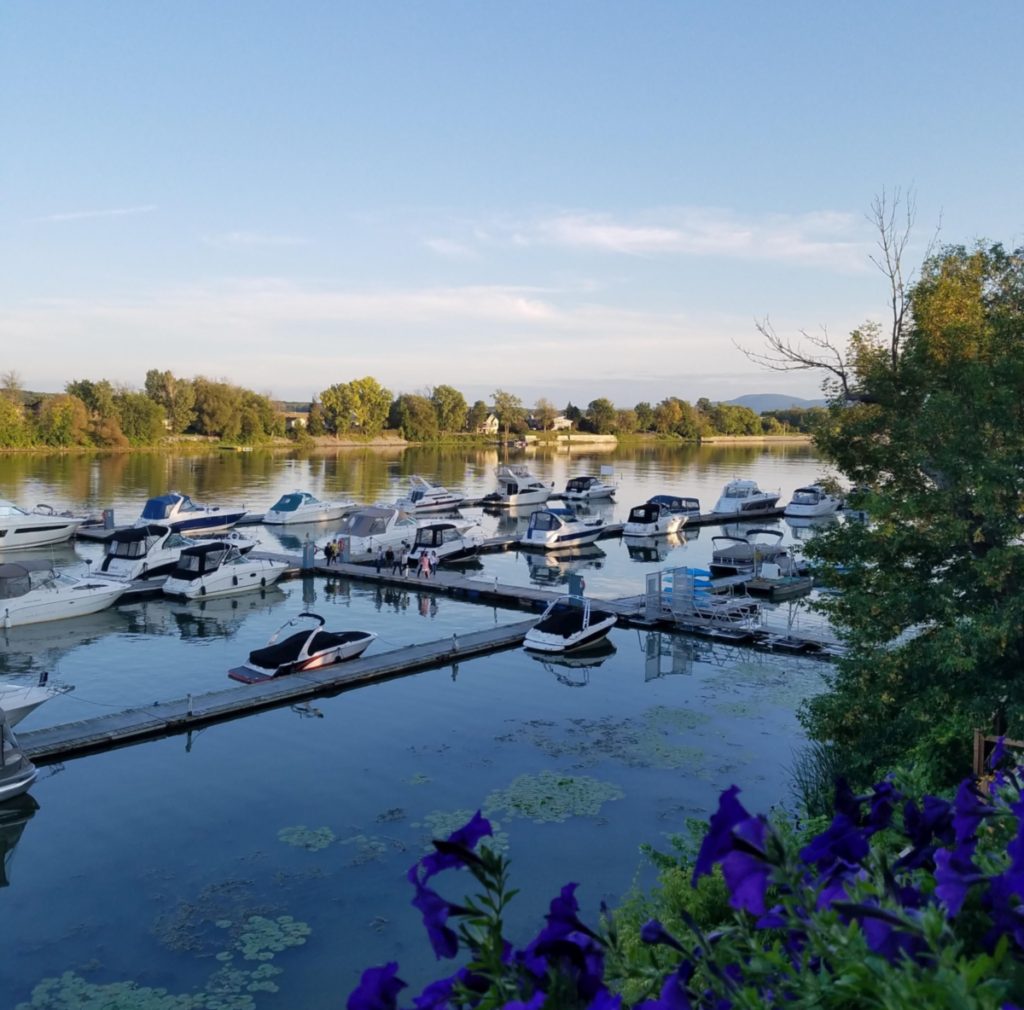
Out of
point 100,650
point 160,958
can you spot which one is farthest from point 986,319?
point 100,650

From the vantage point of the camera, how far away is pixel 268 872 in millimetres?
13938

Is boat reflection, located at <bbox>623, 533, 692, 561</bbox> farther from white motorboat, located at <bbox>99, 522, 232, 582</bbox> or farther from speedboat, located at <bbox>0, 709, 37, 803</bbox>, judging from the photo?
speedboat, located at <bbox>0, 709, 37, 803</bbox>

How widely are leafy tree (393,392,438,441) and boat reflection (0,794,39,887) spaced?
147 meters

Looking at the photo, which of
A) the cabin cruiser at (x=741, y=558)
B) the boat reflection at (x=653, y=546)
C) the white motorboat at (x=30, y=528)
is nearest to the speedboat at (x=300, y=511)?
the white motorboat at (x=30, y=528)

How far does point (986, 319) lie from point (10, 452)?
117 m

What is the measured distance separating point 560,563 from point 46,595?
72.9 ft

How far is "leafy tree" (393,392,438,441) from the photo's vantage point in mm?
162625

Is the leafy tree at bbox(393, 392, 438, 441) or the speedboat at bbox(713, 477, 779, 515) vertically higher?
the leafy tree at bbox(393, 392, 438, 441)

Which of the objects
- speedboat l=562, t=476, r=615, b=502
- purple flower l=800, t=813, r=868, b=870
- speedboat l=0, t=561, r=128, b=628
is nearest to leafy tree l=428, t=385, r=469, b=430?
speedboat l=562, t=476, r=615, b=502

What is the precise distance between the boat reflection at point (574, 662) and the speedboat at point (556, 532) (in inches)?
774

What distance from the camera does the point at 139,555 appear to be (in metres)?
36.3

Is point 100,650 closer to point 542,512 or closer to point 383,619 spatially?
point 383,619

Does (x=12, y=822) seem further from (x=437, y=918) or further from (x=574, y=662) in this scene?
(x=437, y=918)

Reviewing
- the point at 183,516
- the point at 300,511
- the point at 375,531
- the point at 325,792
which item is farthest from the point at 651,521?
the point at 325,792
